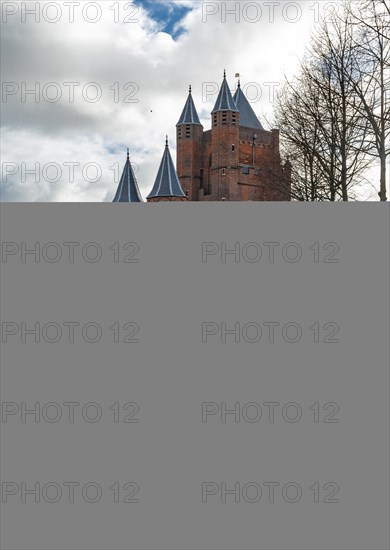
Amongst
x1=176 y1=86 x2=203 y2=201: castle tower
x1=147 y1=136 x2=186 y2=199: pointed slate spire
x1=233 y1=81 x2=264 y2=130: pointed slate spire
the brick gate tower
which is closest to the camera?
x1=147 y1=136 x2=186 y2=199: pointed slate spire

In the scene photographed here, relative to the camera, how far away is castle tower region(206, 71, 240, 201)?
6700 cm

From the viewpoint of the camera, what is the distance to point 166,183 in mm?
55000

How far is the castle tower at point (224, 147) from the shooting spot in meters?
67.0

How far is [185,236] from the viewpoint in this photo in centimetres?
514

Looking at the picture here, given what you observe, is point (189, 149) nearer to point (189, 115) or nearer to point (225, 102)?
point (189, 115)

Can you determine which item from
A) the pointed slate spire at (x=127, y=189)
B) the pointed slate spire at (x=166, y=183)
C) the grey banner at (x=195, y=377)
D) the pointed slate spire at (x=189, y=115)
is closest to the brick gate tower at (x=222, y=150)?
the pointed slate spire at (x=189, y=115)

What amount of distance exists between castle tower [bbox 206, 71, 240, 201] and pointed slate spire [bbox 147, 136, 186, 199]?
1340 centimetres

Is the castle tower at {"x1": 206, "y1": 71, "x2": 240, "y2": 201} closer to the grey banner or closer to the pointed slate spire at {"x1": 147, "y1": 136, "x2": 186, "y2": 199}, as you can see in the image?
the pointed slate spire at {"x1": 147, "y1": 136, "x2": 186, "y2": 199}

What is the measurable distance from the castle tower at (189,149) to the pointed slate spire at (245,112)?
18.0 ft

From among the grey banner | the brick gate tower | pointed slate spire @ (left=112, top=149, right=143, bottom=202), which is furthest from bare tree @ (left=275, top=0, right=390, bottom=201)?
the brick gate tower

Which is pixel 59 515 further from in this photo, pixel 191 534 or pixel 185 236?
pixel 185 236

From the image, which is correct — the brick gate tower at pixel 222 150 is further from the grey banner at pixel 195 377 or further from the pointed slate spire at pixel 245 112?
the grey banner at pixel 195 377

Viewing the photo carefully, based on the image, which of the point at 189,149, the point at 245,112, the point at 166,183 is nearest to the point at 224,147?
the point at 189,149

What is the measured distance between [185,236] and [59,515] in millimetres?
2807
